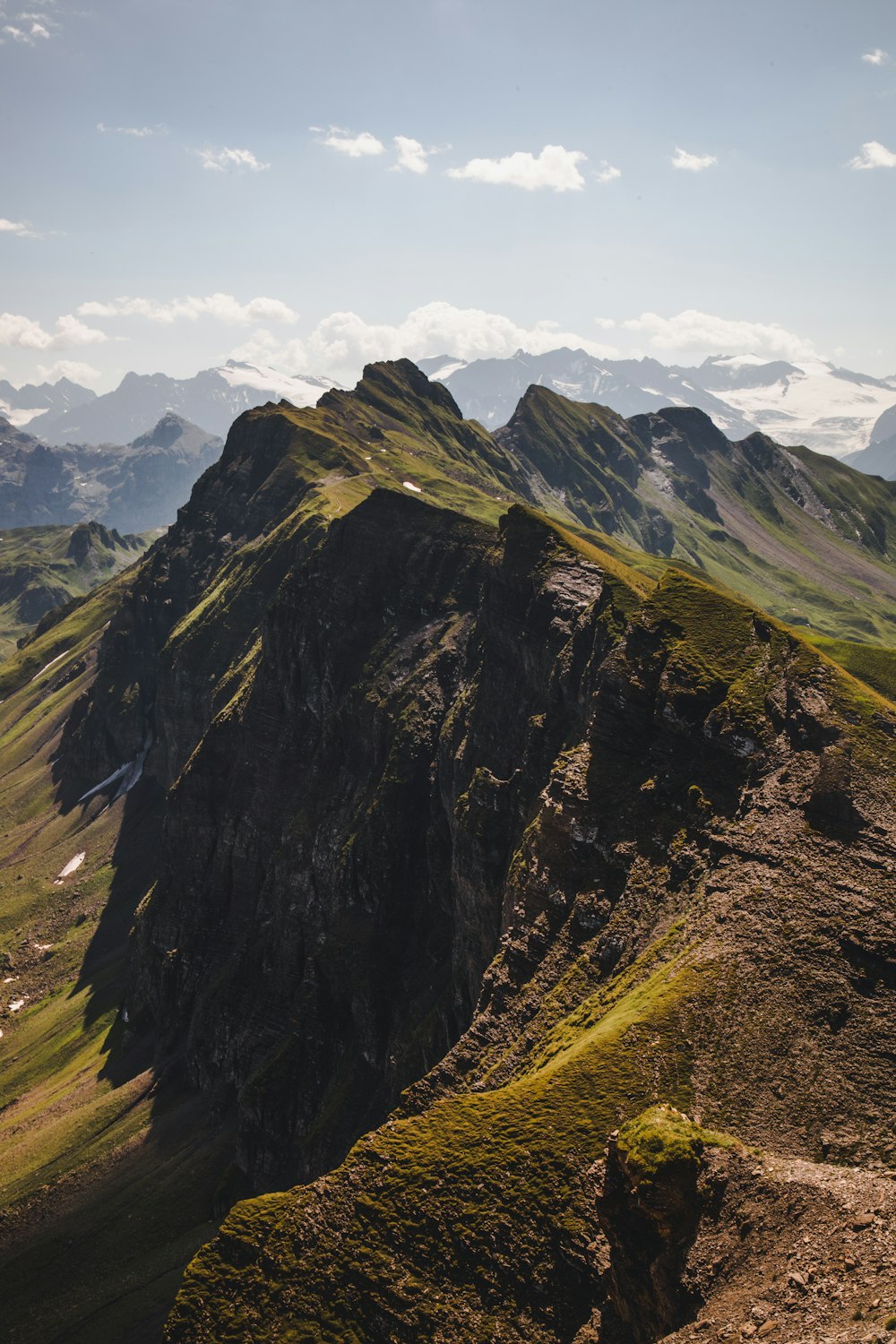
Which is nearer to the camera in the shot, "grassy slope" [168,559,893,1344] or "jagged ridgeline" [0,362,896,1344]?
"jagged ridgeline" [0,362,896,1344]

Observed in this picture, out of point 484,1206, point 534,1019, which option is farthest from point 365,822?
point 484,1206

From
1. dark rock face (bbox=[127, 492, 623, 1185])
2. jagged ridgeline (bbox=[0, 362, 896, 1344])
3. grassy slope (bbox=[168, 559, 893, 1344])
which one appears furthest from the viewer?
dark rock face (bbox=[127, 492, 623, 1185])

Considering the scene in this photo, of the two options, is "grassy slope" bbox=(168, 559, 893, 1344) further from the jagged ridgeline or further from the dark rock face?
the dark rock face

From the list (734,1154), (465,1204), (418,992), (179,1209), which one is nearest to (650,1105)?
(734,1154)

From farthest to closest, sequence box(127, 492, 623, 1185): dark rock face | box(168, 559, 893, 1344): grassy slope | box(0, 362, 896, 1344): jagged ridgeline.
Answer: box(127, 492, 623, 1185): dark rock face
box(168, 559, 893, 1344): grassy slope
box(0, 362, 896, 1344): jagged ridgeline

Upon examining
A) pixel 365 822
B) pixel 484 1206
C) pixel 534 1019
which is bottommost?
Answer: pixel 484 1206

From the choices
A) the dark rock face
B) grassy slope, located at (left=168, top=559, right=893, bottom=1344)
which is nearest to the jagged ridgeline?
grassy slope, located at (left=168, top=559, right=893, bottom=1344)

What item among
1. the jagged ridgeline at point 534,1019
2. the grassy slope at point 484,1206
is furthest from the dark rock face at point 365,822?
the grassy slope at point 484,1206

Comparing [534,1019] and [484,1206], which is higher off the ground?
[534,1019]

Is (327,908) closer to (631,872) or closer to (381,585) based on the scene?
(381,585)

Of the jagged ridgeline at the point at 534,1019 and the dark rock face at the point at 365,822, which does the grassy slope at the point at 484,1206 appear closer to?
the jagged ridgeline at the point at 534,1019

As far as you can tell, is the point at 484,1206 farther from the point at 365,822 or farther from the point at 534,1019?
the point at 365,822

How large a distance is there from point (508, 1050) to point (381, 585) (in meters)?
120

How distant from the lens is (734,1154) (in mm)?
48031
